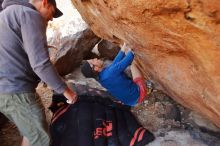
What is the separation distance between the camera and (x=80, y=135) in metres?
4.00

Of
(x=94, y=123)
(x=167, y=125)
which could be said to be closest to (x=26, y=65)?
(x=94, y=123)

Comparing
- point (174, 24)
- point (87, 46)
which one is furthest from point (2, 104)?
point (87, 46)

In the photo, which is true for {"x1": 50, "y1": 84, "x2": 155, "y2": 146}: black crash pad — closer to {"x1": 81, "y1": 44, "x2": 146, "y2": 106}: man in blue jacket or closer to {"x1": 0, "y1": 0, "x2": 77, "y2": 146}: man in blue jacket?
{"x1": 81, "y1": 44, "x2": 146, "y2": 106}: man in blue jacket

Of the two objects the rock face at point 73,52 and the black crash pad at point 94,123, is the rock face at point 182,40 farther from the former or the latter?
the rock face at point 73,52

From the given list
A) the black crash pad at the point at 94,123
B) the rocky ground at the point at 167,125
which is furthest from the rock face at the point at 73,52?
the black crash pad at the point at 94,123

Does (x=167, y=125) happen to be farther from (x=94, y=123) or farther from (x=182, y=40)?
(x=182, y=40)

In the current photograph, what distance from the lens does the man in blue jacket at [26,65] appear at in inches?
114

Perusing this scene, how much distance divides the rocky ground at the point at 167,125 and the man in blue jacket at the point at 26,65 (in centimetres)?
102

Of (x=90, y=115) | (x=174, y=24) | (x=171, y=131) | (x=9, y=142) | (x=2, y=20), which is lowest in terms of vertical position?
(x=171, y=131)

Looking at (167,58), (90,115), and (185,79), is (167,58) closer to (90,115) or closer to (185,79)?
(185,79)

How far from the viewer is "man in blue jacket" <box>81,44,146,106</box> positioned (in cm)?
381

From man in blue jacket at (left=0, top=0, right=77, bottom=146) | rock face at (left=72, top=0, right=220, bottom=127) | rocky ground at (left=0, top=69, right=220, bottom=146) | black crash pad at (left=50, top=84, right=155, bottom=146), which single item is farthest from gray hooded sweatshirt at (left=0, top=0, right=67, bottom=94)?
rocky ground at (left=0, top=69, right=220, bottom=146)

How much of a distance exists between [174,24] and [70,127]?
2.22m

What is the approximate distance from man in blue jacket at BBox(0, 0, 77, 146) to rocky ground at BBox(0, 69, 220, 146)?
102 cm
